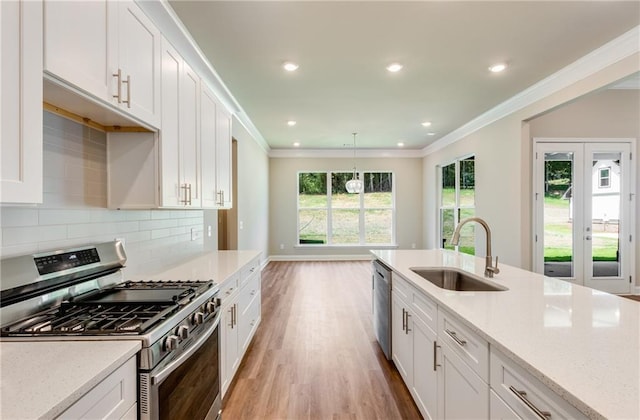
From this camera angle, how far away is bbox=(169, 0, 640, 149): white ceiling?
2234mm

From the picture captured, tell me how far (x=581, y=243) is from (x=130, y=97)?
580 cm

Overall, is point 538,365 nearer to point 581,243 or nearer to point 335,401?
point 335,401

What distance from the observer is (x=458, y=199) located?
249 inches

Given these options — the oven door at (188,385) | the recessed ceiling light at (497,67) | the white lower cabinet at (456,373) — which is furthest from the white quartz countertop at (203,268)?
the recessed ceiling light at (497,67)

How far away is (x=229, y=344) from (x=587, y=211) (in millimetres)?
5286

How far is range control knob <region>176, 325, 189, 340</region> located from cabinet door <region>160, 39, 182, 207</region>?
80 cm

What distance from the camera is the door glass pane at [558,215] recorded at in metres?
4.44

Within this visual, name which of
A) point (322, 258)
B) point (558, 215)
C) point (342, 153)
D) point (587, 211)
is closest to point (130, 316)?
point (558, 215)

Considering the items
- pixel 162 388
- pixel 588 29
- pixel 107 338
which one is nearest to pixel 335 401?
pixel 162 388

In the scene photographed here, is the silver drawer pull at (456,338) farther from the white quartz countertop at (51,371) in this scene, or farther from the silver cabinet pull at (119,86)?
the silver cabinet pull at (119,86)

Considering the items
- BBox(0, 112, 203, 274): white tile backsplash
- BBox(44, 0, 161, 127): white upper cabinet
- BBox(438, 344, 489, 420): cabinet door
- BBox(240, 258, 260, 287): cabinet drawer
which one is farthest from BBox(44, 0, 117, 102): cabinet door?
BBox(438, 344, 489, 420): cabinet door

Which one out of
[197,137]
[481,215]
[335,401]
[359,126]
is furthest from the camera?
[359,126]

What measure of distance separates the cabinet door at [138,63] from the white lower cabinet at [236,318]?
1176 mm

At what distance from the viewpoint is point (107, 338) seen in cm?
112
